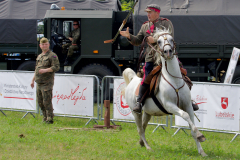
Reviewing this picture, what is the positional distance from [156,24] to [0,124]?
5.29 meters

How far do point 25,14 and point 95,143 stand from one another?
37.7 feet

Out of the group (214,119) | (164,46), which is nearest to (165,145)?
(214,119)

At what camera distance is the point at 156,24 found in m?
6.06

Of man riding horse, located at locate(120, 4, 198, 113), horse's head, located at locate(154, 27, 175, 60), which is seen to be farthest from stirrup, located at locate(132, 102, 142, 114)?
horse's head, located at locate(154, 27, 175, 60)

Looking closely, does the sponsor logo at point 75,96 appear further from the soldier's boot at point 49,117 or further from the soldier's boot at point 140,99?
the soldier's boot at point 140,99

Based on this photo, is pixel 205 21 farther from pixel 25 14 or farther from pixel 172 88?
pixel 25 14

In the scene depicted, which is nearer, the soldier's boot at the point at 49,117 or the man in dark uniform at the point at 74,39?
the soldier's boot at the point at 49,117

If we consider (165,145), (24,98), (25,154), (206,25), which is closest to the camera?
(25,154)

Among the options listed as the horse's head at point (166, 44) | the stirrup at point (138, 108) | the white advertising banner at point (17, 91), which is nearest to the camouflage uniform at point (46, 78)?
the white advertising banner at point (17, 91)

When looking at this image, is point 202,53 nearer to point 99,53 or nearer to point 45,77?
point 99,53

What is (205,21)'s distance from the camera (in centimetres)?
1278

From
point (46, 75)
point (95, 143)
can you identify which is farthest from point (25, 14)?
point (95, 143)

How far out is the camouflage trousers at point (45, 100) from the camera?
887cm

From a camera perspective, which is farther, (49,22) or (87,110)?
(49,22)
